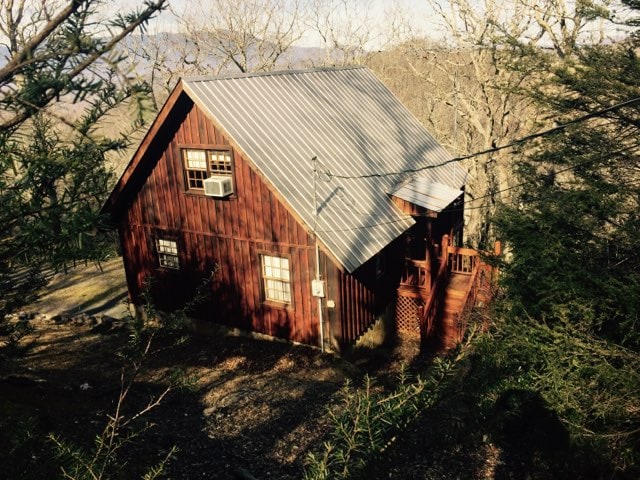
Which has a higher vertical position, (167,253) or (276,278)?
(167,253)

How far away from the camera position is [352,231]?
13.6 meters

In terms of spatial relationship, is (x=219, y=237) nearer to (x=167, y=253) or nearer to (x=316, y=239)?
(x=167, y=253)

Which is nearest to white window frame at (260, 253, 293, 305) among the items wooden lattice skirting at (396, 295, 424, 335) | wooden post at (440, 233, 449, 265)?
wooden lattice skirting at (396, 295, 424, 335)

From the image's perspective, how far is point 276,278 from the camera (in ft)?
48.5

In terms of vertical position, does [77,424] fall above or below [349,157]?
below

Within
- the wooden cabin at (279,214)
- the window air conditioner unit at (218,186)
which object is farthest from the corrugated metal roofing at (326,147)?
the window air conditioner unit at (218,186)

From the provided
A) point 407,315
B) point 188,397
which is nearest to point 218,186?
point 188,397

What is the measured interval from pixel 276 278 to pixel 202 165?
165 inches

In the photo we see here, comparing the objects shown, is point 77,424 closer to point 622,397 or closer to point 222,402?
point 222,402

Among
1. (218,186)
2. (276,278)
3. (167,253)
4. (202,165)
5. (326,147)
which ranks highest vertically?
(326,147)

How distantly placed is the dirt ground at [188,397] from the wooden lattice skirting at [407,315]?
78 centimetres

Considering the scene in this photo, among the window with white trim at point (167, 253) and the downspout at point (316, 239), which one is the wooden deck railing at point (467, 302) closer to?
the downspout at point (316, 239)

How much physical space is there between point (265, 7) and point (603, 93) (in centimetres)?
3038

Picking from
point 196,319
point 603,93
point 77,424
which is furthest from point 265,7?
point 77,424
